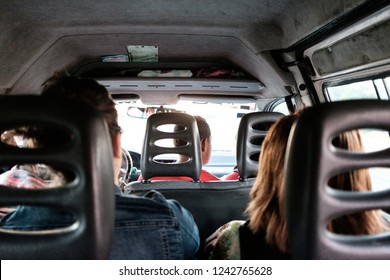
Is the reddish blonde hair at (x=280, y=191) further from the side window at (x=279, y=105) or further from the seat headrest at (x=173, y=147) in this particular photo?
the side window at (x=279, y=105)

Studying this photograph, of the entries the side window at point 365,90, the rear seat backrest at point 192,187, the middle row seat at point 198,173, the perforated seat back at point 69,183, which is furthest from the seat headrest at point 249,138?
the perforated seat back at point 69,183

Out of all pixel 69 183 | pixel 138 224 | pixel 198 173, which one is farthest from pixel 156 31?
pixel 69 183

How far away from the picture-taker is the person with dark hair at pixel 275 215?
1.18 m

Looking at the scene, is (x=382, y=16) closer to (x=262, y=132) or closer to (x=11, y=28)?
(x=262, y=132)

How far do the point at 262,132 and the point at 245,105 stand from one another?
2695 mm

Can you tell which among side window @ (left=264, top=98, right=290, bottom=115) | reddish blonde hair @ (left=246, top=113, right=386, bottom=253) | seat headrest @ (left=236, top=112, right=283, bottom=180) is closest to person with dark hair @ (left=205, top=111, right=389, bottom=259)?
reddish blonde hair @ (left=246, top=113, right=386, bottom=253)

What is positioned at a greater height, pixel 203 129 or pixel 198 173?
pixel 203 129

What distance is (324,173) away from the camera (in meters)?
1.01

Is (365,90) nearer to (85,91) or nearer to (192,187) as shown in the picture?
(192,187)

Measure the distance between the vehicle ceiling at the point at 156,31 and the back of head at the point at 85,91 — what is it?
1.77 metres

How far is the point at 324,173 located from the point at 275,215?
1.20 ft

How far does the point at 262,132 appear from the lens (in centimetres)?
283

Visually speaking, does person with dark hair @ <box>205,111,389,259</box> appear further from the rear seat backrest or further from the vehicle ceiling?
the vehicle ceiling

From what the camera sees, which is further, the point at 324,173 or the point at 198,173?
the point at 198,173
